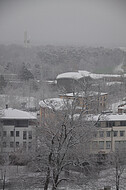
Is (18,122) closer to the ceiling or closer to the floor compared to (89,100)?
closer to the floor

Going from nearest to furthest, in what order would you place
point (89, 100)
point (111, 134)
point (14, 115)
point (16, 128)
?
point (89, 100) < point (111, 134) < point (16, 128) < point (14, 115)

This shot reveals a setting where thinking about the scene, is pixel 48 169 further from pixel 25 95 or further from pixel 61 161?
pixel 25 95

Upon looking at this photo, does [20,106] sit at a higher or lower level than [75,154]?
lower

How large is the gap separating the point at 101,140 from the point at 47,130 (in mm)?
2508

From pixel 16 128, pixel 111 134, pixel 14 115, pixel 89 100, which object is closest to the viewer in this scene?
pixel 89 100

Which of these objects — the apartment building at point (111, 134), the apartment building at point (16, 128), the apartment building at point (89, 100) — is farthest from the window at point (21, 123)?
the apartment building at point (111, 134)

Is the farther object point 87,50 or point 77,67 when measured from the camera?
point 87,50

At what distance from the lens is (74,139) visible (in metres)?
1.73

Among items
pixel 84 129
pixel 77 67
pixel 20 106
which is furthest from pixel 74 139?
pixel 77 67

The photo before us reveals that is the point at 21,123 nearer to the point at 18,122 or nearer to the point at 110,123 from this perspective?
the point at 18,122

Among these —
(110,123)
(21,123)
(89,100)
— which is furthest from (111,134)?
(89,100)

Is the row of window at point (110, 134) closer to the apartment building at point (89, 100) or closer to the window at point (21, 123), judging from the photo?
the apartment building at point (89, 100)

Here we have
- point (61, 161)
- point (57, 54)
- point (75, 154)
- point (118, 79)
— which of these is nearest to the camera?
point (61, 161)

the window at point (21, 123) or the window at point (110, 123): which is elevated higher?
the window at point (110, 123)
